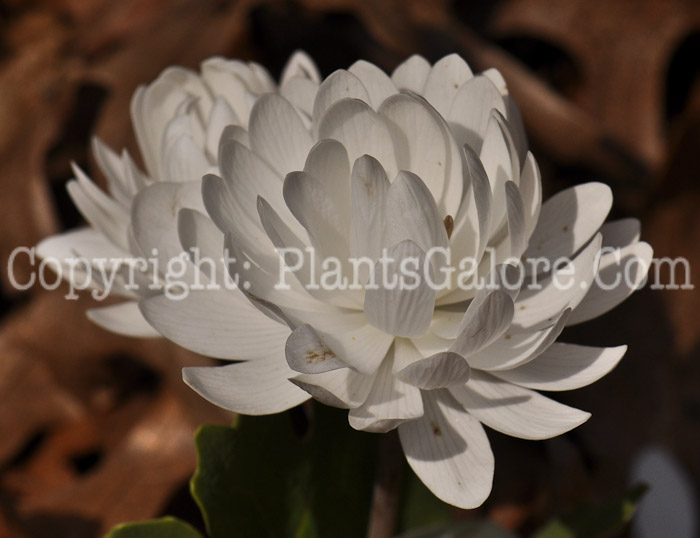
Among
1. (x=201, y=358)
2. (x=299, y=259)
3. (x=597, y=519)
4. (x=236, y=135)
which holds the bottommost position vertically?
(x=597, y=519)

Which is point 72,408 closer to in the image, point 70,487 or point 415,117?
point 70,487

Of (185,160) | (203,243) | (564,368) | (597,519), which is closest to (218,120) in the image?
(185,160)

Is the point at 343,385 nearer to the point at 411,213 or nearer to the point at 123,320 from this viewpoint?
the point at 411,213

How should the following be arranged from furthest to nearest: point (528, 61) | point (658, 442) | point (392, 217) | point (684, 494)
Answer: point (528, 61) < point (658, 442) < point (684, 494) < point (392, 217)

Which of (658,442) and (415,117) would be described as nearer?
(415,117)

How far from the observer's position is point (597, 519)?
1040 millimetres

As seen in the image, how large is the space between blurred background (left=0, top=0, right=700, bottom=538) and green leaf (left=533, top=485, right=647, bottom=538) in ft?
1.17

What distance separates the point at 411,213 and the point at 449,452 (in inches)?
9.8

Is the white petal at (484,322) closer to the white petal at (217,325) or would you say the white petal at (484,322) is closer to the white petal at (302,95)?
the white petal at (217,325)

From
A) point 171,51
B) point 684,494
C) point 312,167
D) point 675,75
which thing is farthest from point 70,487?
point 675,75

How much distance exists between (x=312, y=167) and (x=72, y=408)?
1.12 metres

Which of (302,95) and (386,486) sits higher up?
(302,95)

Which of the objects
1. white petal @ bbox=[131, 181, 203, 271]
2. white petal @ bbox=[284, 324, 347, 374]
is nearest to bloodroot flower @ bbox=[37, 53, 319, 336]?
white petal @ bbox=[131, 181, 203, 271]

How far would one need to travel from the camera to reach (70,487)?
148 cm
